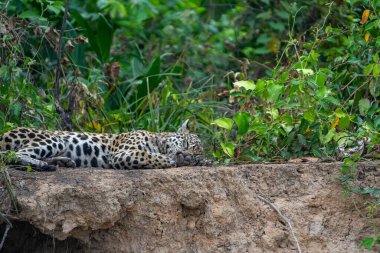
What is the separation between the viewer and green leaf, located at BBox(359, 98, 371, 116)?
8477 mm

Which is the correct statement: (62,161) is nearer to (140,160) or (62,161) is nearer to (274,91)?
(140,160)

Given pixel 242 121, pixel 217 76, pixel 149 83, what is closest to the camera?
pixel 242 121

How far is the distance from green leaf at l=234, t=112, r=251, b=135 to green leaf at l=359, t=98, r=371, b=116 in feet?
3.90

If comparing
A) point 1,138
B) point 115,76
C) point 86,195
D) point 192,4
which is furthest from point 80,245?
point 192,4

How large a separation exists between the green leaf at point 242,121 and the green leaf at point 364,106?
1190mm

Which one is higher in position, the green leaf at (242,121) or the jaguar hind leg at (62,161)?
the green leaf at (242,121)

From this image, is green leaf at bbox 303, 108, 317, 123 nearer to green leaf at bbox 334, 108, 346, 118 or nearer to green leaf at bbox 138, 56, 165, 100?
green leaf at bbox 334, 108, 346, 118

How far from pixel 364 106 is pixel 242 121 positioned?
1.30 meters

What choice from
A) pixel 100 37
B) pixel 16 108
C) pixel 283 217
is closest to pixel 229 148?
pixel 283 217

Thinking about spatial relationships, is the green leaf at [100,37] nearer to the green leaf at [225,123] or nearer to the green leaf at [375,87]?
the green leaf at [225,123]

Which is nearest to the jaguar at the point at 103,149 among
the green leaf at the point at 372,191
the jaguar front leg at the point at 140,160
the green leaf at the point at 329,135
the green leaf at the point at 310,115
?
the jaguar front leg at the point at 140,160

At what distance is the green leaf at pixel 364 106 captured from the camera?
848 centimetres

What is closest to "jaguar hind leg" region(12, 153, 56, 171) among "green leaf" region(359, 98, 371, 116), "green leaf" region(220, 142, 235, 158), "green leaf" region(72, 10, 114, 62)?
"green leaf" region(220, 142, 235, 158)

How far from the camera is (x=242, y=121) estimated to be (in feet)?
27.2
